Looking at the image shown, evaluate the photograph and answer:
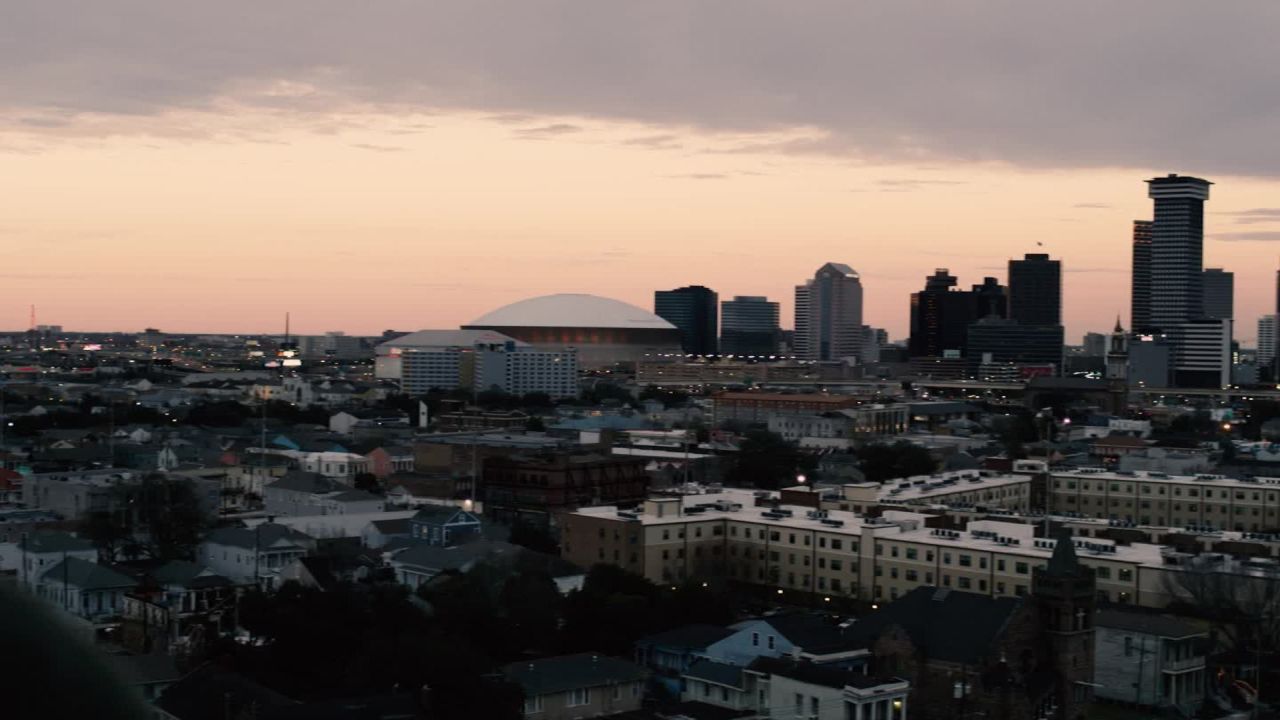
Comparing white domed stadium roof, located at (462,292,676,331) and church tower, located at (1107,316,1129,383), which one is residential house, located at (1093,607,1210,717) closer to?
church tower, located at (1107,316,1129,383)

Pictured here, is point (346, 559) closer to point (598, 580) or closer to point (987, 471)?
point (598, 580)

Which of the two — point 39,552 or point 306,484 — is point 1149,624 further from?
point 306,484

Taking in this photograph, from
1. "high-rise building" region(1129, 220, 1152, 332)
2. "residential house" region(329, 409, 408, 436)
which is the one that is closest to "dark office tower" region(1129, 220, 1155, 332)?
"high-rise building" region(1129, 220, 1152, 332)

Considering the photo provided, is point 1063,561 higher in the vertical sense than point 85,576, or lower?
higher

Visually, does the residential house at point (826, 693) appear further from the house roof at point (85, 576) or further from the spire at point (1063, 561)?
the house roof at point (85, 576)

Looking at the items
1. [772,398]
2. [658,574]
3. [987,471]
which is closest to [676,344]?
[772,398]

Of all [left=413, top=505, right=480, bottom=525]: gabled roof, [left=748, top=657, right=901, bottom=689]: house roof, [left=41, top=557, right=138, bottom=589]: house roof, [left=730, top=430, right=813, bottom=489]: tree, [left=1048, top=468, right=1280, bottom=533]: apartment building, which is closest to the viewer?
[left=748, top=657, right=901, bottom=689]: house roof

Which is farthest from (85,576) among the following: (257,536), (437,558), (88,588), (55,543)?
(437,558)
